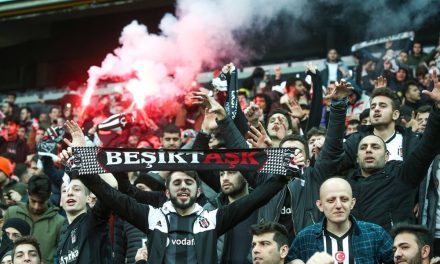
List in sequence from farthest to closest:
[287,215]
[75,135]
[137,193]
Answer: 1. [137,193]
2. [287,215]
3. [75,135]

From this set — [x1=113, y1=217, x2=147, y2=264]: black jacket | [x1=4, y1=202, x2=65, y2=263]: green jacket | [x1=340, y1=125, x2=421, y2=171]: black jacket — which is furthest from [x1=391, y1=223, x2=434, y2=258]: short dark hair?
[x1=4, y1=202, x2=65, y2=263]: green jacket

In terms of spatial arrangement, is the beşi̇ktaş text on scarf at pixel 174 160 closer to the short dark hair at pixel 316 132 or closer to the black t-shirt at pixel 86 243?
the black t-shirt at pixel 86 243

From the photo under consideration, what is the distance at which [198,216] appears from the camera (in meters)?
5.95

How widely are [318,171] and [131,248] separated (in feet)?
6.11

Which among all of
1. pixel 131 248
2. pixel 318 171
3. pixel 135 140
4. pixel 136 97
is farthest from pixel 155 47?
pixel 318 171

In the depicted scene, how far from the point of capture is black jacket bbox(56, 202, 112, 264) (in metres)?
6.40

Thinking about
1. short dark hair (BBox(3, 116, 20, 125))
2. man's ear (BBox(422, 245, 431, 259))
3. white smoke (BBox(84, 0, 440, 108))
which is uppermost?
white smoke (BBox(84, 0, 440, 108))

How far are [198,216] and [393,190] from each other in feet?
5.29

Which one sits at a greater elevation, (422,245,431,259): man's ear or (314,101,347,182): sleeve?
(314,101,347,182): sleeve

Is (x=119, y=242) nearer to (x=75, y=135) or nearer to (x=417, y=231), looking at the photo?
(x=75, y=135)

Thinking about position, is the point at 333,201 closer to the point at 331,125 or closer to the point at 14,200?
the point at 331,125

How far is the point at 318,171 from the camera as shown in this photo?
22.1 feet

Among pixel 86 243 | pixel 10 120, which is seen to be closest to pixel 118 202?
pixel 86 243

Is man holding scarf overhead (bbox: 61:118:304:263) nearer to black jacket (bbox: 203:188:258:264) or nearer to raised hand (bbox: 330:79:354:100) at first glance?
black jacket (bbox: 203:188:258:264)
